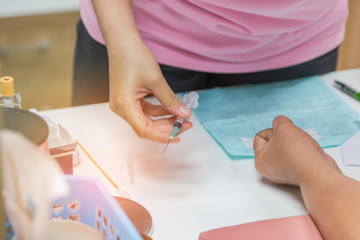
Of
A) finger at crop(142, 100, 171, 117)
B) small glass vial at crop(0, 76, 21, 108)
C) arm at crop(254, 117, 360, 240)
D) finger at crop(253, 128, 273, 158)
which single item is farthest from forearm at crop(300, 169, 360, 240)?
small glass vial at crop(0, 76, 21, 108)

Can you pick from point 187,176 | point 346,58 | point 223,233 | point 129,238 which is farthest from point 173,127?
point 346,58

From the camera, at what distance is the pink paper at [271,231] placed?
24.0 inches

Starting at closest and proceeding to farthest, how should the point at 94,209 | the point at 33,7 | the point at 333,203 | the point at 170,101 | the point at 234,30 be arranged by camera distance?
the point at 94,209 < the point at 333,203 < the point at 170,101 < the point at 234,30 < the point at 33,7

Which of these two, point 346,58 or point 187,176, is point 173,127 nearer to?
point 187,176

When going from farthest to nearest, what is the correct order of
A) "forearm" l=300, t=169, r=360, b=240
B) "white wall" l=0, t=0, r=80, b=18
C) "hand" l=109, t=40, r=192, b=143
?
1. "white wall" l=0, t=0, r=80, b=18
2. "hand" l=109, t=40, r=192, b=143
3. "forearm" l=300, t=169, r=360, b=240

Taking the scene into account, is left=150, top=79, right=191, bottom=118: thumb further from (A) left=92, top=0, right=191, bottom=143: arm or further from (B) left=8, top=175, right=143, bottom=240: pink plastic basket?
(B) left=8, top=175, right=143, bottom=240: pink plastic basket

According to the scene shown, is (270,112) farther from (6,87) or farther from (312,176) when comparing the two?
(6,87)

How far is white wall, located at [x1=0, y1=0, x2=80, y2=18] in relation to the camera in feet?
5.74

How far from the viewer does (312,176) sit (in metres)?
0.66

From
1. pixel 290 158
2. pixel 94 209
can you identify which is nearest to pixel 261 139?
pixel 290 158

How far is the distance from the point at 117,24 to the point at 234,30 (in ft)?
0.74

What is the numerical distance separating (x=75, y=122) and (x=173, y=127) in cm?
21

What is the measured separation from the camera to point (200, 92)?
3.18 ft

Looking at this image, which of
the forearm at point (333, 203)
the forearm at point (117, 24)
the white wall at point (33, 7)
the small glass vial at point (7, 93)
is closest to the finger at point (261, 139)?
the forearm at point (333, 203)
